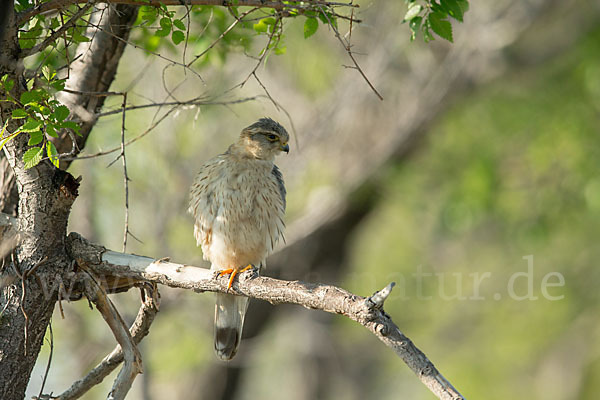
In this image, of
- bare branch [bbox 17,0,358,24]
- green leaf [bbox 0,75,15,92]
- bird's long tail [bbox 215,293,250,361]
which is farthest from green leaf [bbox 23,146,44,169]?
bird's long tail [bbox 215,293,250,361]

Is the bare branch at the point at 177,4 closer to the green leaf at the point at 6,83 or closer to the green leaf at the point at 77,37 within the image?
the green leaf at the point at 77,37

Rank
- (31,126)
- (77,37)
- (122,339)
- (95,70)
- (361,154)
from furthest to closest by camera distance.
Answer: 1. (361,154)
2. (95,70)
3. (122,339)
4. (77,37)
5. (31,126)

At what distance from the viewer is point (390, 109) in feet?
30.9

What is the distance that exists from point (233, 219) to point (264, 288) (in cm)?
148

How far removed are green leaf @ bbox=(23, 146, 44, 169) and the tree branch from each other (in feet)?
1.70

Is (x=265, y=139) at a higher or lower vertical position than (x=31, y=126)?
higher

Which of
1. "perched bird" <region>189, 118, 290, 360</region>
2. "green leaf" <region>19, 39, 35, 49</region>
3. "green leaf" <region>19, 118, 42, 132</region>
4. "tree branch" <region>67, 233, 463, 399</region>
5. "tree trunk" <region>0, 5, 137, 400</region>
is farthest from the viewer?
"perched bird" <region>189, 118, 290, 360</region>

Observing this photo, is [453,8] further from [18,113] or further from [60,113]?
[18,113]

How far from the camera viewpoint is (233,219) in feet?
14.3

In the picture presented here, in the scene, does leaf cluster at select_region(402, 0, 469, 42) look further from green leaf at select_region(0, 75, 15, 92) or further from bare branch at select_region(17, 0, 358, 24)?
green leaf at select_region(0, 75, 15, 92)

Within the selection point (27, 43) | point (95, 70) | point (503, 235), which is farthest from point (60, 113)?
point (503, 235)

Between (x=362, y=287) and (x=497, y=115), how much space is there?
4616mm

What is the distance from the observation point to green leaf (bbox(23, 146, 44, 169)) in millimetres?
2600

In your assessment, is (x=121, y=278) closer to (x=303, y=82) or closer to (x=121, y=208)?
(x=121, y=208)
